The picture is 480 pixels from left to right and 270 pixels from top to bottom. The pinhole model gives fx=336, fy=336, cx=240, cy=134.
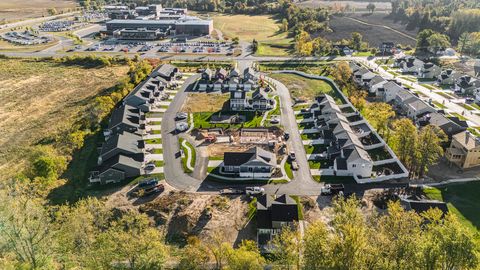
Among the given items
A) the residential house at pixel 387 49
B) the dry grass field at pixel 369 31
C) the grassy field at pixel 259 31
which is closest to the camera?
the residential house at pixel 387 49

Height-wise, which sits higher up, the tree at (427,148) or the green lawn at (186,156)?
the tree at (427,148)

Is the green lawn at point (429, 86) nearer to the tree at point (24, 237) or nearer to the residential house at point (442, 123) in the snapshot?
the residential house at point (442, 123)

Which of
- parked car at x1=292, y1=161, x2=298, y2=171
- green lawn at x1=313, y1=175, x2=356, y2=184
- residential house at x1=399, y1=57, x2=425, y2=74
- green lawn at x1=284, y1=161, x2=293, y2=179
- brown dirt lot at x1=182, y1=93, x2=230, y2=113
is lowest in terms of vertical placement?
green lawn at x1=313, y1=175, x2=356, y2=184

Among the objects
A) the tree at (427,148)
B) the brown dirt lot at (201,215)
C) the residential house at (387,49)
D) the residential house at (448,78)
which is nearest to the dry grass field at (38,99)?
the brown dirt lot at (201,215)

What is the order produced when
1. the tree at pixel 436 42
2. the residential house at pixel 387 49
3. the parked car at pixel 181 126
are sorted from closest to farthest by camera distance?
the parked car at pixel 181 126 < the tree at pixel 436 42 < the residential house at pixel 387 49

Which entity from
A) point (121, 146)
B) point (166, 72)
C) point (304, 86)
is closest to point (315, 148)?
point (304, 86)

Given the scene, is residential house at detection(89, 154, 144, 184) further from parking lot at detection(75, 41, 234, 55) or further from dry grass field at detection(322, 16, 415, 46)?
dry grass field at detection(322, 16, 415, 46)

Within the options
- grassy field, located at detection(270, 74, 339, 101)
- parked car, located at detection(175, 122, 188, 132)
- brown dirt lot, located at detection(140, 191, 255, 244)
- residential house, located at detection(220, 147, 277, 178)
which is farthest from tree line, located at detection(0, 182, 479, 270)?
grassy field, located at detection(270, 74, 339, 101)
